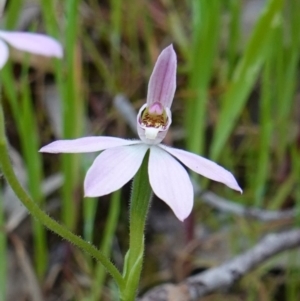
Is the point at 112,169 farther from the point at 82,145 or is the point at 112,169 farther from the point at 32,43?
the point at 32,43

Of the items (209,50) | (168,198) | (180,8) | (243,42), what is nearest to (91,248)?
(168,198)

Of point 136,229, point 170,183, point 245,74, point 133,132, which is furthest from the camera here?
point 133,132

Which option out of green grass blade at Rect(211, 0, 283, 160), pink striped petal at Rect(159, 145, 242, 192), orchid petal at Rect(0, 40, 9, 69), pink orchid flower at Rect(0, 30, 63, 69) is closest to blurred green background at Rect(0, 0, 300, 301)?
green grass blade at Rect(211, 0, 283, 160)

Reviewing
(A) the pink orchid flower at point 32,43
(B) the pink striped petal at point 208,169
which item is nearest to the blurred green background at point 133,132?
(A) the pink orchid flower at point 32,43

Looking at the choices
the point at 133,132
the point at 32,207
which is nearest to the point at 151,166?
the point at 32,207

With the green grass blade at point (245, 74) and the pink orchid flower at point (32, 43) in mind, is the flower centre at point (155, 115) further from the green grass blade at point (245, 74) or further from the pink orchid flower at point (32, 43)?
the green grass blade at point (245, 74)
